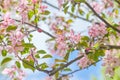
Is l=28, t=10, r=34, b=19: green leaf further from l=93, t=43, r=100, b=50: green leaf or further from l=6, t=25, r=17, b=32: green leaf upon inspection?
l=93, t=43, r=100, b=50: green leaf

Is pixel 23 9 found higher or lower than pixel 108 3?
higher

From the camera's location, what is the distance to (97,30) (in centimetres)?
360

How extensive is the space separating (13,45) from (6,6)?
0.84 metres

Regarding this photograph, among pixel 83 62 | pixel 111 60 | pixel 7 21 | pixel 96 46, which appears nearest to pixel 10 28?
pixel 7 21

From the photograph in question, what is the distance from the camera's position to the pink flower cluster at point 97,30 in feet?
11.8

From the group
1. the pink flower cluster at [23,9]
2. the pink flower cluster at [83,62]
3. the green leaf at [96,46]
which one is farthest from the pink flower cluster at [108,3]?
the pink flower cluster at [23,9]

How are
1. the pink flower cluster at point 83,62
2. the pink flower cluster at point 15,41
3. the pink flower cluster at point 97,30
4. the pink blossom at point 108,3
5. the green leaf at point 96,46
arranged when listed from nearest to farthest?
the pink flower cluster at point 15,41 < the green leaf at point 96,46 < the pink flower cluster at point 97,30 < the pink flower cluster at point 83,62 < the pink blossom at point 108,3

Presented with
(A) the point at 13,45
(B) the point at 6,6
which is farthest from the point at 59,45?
(B) the point at 6,6

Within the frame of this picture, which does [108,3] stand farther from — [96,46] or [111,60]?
[96,46]

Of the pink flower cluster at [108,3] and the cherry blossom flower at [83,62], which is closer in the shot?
the cherry blossom flower at [83,62]

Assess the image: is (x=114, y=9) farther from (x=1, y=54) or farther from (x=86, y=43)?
(x=1, y=54)

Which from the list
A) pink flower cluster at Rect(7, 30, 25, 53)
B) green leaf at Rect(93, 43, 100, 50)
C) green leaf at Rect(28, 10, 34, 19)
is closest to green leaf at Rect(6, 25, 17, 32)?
pink flower cluster at Rect(7, 30, 25, 53)

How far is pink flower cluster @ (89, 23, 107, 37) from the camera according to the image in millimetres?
3584

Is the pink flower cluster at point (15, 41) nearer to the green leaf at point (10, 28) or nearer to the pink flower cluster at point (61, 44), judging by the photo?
the green leaf at point (10, 28)
